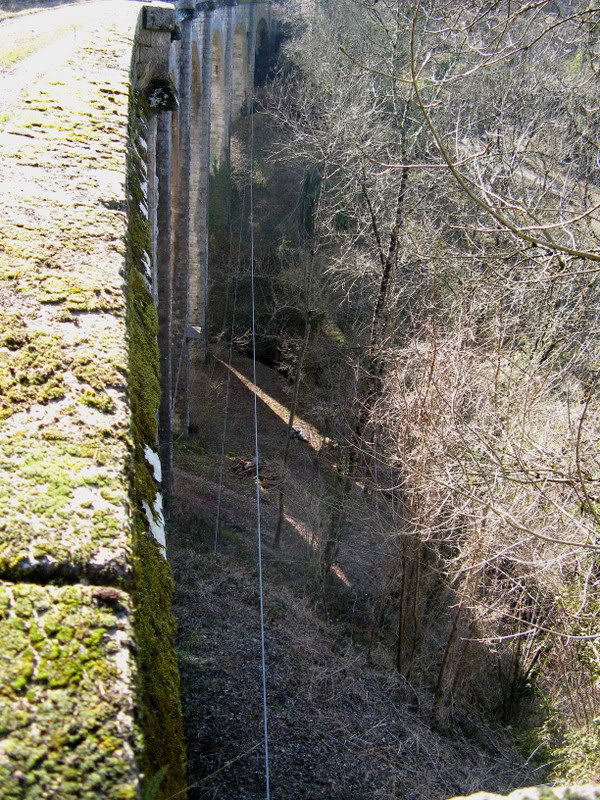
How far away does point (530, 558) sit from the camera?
729 cm

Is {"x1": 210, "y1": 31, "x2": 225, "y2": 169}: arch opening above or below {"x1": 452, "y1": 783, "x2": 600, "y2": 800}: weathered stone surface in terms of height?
above

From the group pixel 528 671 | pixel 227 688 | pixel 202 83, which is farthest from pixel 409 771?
pixel 202 83

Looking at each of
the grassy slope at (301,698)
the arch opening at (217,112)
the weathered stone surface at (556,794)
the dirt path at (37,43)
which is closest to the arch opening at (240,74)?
the arch opening at (217,112)

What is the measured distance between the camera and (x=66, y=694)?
1037mm

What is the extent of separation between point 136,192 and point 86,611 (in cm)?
227

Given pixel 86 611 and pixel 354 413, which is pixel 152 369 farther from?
pixel 354 413

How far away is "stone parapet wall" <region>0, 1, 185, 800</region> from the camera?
101 cm

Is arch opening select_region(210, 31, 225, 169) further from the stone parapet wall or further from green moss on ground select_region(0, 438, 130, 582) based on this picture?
green moss on ground select_region(0, 438, 130, 582)

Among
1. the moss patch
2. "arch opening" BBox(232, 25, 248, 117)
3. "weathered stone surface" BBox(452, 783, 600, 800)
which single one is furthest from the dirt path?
"arch opening" BBox(232, 25, 248, 117)

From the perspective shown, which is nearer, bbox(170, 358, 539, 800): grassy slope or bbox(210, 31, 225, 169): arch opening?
bbox(170, 358, 539, 800): grassy slope

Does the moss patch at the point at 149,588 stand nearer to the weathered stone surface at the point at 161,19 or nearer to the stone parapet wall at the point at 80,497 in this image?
the stone parapet wall at the point at 80,497

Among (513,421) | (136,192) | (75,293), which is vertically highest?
(136,192)

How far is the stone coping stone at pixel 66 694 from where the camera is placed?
95 cm

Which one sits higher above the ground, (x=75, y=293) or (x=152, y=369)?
(x=75, y=293)
